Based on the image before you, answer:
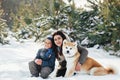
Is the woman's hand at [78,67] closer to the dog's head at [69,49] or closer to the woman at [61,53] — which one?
the woman at [61,53]

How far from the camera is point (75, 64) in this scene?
5500 millimetres

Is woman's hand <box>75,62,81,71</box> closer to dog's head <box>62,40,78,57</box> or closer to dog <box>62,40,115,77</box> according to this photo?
dog <box>62,40,115,77</box>

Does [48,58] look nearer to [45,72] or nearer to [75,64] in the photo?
[45,72]

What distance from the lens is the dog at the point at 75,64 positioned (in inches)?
212

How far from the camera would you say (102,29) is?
872cm

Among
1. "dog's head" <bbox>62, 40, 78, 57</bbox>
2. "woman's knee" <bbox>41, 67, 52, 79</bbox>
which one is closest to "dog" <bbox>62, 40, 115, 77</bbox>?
"dog's head" <bbox>62, 40, 78, 57</bbox>

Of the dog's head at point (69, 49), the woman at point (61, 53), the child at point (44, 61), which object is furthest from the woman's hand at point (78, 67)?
the child at point (44, 61)

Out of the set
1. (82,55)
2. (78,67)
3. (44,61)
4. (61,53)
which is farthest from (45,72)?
(82,55)

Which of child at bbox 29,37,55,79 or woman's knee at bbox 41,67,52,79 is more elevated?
child at bbox 29,37,55,79

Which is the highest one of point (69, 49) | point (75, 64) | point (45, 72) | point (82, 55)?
point (69, 49)

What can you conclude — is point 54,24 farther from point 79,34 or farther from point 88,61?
point 88,61

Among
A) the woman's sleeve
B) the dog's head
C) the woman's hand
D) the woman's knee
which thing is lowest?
the woman's knee

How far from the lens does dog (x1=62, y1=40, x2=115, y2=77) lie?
5383 mm

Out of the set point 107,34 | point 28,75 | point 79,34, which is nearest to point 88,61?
point 28,75
